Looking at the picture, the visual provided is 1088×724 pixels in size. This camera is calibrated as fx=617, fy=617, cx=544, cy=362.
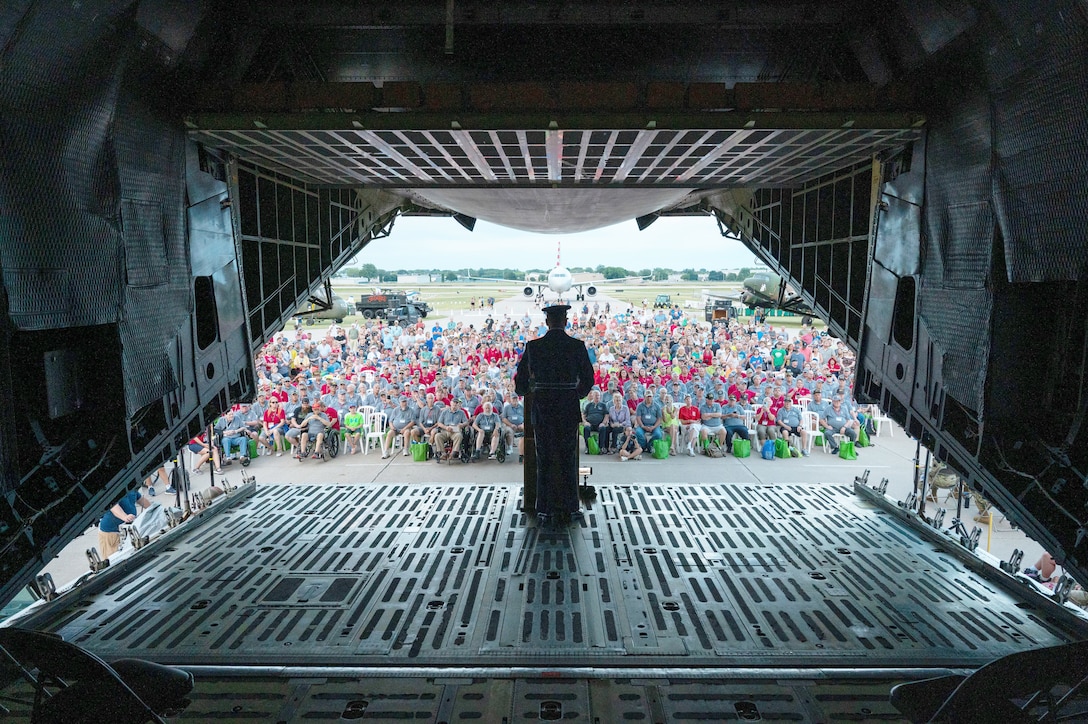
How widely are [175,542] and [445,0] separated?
5.39 metres

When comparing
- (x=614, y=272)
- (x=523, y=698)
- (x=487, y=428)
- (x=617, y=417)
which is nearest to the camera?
(x=523, y=698)

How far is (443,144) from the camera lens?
5.12m

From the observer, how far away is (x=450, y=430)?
38.1 ft

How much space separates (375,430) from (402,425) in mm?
910

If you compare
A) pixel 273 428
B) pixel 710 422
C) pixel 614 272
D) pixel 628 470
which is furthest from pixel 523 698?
pixel 614 272

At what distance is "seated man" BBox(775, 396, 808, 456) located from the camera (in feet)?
40.4

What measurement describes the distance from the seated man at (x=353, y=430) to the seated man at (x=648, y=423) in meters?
5.57

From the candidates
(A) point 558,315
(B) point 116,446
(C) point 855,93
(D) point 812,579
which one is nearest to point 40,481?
(B) point 116,446

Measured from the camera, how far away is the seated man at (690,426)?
12.1 meters

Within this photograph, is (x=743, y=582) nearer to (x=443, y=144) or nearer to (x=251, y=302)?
(x=443, y=144)

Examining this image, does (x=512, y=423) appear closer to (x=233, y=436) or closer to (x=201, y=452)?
(x=233, y=436)

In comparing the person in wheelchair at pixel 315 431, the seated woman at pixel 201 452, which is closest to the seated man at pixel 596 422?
the person in wheelchair at pixel 315 431

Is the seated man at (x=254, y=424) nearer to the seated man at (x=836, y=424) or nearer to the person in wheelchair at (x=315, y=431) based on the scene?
the person in wheelchair at (x=315, y=431)

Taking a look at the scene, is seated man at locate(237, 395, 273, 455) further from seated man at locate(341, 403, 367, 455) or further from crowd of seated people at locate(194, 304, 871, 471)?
seated man at locate(341, 403, 367, 455)
